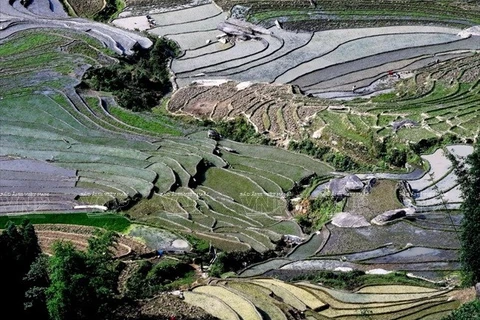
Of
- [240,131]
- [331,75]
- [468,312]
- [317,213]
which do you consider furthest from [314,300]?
[331,75]

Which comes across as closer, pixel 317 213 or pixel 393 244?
pixel 393 244

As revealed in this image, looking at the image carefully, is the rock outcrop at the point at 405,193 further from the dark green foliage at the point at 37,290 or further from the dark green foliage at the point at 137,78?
the dark green foliage at the point at 137,78

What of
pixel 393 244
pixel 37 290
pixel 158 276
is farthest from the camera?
pixel 393 244

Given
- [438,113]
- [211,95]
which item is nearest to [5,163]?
[211,95]

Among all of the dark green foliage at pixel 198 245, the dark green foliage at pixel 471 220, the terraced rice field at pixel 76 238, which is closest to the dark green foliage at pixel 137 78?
the terraced rice field at pixel 76 238

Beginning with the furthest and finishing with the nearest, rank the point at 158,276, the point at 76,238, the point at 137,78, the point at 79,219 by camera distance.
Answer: the point at 137,78
the point at 79,219
the point at 76,238
the point at 158,276

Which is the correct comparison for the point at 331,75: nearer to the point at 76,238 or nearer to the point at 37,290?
the point at 76,238

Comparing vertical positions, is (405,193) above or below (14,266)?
below

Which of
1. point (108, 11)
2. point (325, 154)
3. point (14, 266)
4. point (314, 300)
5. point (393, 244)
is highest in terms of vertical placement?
point (14, 266)

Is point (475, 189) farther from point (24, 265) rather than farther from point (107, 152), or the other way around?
point (107, 152)
